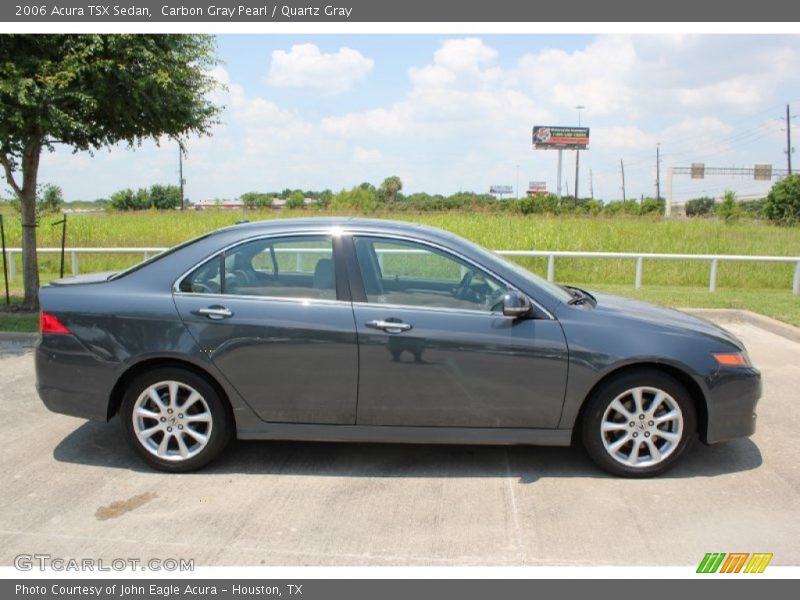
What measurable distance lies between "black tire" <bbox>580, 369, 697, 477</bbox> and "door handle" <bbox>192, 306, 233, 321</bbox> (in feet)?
7.85

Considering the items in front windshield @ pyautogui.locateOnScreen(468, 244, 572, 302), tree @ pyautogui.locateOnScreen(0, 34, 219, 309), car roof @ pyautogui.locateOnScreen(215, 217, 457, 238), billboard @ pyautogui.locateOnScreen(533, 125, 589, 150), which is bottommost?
front windshield @ pyautogui.locateOnScreen(468, 244, 572, 302)

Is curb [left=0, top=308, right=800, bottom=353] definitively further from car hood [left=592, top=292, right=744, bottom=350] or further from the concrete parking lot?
car hood [left=592, top=292, right=744, bottom=350]

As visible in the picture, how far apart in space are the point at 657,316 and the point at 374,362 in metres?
1.97

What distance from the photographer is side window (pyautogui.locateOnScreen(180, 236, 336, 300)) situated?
14.3ft

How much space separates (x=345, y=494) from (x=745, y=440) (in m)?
3.11

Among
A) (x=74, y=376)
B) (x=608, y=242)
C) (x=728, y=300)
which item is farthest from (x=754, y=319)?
(x=74, y=376)

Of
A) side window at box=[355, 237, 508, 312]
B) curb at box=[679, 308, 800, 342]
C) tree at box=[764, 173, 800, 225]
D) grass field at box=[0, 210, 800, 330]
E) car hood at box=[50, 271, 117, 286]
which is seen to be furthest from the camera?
tree at box=[764, 173, 800, 225]

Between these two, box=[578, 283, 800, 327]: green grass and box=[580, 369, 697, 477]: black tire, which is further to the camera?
box=[578, 283, 800, 327]: green grass

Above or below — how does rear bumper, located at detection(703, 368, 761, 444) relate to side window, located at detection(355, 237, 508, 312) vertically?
below

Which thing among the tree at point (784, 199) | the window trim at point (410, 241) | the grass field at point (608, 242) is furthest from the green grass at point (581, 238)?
the tree at point (784, 199)

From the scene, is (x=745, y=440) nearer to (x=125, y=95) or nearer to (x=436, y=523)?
(x=436, y=523)

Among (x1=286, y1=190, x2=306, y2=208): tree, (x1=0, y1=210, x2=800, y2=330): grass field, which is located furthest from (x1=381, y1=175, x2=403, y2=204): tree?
(x1=0, y1=210, x2=800, y2=330): grass field

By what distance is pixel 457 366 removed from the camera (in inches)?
163

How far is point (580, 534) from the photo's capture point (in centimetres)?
357
